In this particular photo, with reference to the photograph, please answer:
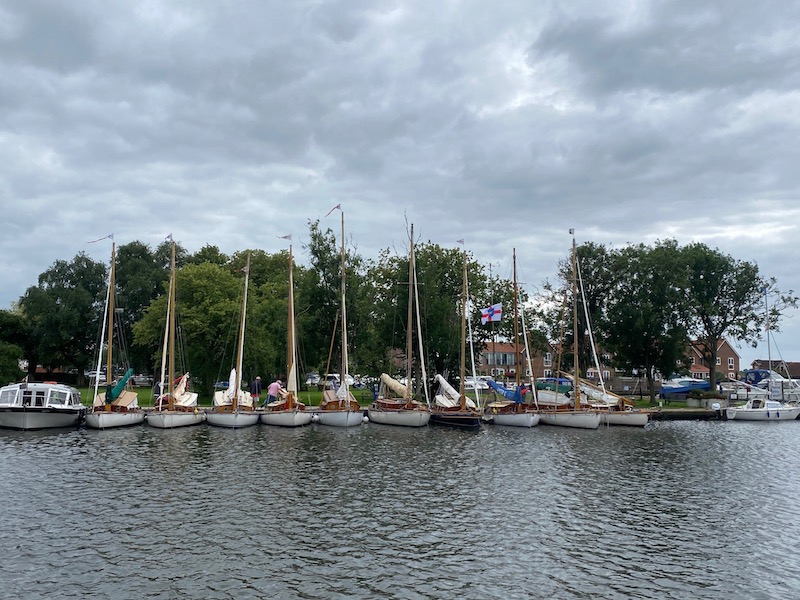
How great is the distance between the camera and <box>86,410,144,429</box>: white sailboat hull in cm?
4588

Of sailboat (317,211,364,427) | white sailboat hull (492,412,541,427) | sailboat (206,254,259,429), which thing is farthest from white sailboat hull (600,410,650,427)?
sailboat (206,254,259,429)

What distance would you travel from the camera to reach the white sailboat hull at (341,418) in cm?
4912

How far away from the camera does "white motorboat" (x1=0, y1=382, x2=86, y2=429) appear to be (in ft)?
146

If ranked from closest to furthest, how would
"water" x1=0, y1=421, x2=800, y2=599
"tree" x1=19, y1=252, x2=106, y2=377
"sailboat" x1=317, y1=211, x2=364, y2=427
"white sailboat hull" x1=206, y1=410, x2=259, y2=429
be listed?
1. "water" x1=0, y1=421, x2=800, y2=599
2. "white sailboat hull" x1=206, y1=410, x2=259, y2=429
3. "sailboat" x1=317, y1=211, x2=364, y2=427
4. "tree" x1=19, y1=252, x2=106, y2=377

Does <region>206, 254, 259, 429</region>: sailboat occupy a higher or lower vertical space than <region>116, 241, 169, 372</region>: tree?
lower

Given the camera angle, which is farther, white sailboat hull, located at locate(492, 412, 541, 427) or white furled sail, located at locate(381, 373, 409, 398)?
white furled sail, located at locate(381, 373, 409, 398)

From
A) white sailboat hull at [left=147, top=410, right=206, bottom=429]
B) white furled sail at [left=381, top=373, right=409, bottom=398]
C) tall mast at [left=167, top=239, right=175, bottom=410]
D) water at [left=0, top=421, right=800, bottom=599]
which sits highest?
tall mast at [left=167, top=239, right=175, bottom=410]

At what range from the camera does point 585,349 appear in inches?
3199

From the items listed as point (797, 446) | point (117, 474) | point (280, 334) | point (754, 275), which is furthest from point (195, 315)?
point (754, 275)

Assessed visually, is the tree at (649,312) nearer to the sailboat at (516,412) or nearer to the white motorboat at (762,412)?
the white motorboat at (762,412)

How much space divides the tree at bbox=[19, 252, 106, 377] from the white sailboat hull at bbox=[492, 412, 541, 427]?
58.4 meters

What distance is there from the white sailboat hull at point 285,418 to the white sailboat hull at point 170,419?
5.41 m

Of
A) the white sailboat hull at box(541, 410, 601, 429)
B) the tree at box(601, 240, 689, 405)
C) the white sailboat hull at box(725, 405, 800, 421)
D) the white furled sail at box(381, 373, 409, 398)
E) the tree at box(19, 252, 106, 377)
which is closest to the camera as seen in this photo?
the white sailboat hull at box(541, 410, 601, 429)

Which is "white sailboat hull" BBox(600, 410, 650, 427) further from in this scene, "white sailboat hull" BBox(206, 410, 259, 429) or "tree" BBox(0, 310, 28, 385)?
"tree" BBox(0, 310, 28, 385)
